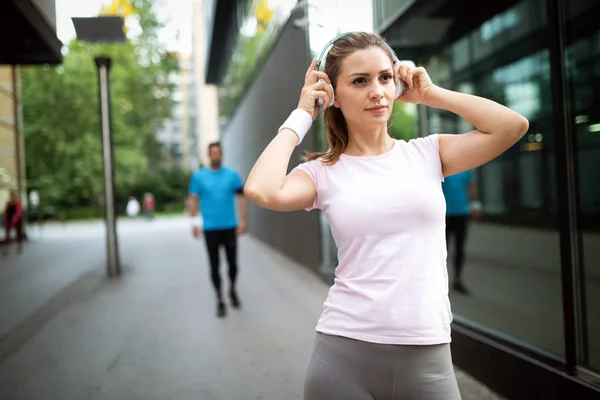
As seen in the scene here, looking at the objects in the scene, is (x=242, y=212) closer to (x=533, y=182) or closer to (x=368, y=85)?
Answer: (x=368, y=85)

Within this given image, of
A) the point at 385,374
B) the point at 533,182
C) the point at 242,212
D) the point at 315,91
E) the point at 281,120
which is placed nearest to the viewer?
the point at 385,374

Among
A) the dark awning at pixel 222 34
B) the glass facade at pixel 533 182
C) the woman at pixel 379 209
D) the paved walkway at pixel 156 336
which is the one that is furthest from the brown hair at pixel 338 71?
the dark awning at pixel 222 34

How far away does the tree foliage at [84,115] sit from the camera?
40.0 m

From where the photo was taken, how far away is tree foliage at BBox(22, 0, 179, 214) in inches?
1574

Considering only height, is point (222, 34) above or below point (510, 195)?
above

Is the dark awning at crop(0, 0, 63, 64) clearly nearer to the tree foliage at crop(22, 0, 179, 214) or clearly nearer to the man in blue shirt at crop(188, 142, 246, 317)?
the man in blue shirt at crop(188, 142, 246, 317)

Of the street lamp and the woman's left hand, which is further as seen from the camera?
the street lamp

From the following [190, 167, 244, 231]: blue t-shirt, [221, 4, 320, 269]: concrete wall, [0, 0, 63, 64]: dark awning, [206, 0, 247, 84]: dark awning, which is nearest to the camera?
[0, 0, 63, 64]: dark awning

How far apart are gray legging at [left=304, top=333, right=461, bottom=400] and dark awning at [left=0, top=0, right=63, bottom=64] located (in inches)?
160

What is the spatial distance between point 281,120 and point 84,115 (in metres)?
34.0

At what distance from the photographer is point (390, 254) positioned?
68.9 inches

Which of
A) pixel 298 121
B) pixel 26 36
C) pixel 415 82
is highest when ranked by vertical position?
pixel 26 36

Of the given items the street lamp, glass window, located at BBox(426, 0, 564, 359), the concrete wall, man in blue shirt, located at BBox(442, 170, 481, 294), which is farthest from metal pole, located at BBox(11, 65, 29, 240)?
man in blue shirt, located at BBox(442, 170, 481, 294)

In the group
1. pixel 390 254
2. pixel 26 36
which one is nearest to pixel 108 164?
pixel 26 36
